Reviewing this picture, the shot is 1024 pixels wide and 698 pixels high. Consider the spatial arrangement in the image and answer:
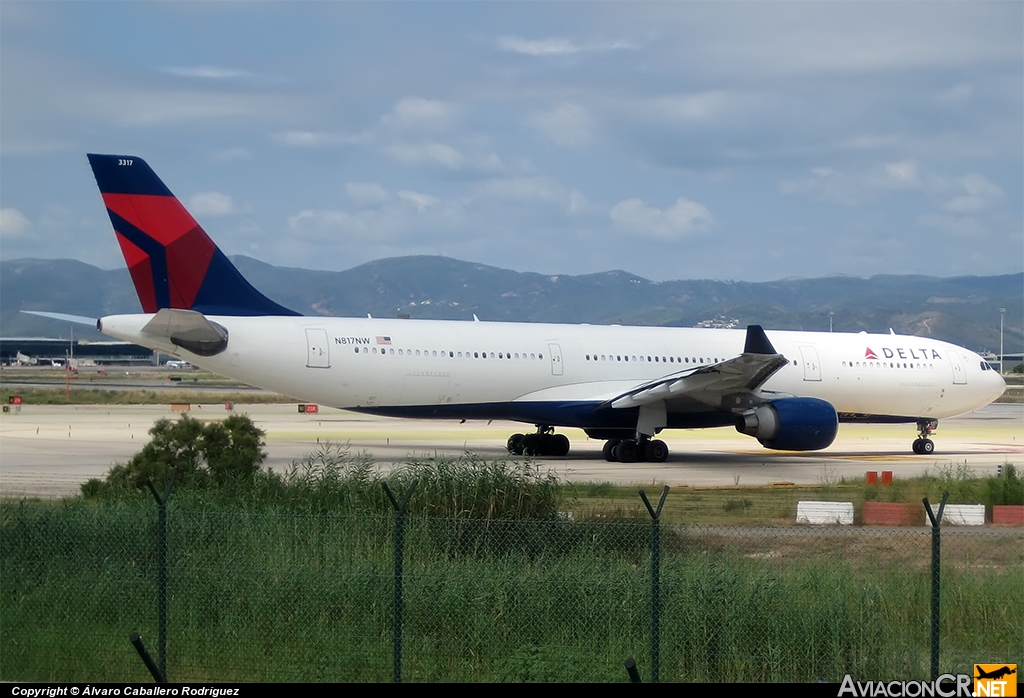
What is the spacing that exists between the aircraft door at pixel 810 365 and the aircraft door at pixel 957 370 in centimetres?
479

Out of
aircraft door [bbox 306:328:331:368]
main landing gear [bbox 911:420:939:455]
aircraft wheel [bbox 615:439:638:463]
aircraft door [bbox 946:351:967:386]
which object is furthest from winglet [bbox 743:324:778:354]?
aircraft door [bbox 946:351:967:386]

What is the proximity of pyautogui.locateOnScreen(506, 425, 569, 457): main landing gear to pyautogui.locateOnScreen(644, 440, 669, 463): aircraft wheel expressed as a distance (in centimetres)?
271

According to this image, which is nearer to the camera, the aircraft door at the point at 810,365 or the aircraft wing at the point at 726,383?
the aircraft wing at the point at 726,383

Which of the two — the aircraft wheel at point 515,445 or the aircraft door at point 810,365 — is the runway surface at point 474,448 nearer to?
the aircraft wheel at point 515,445

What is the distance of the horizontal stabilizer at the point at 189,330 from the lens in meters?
23.3

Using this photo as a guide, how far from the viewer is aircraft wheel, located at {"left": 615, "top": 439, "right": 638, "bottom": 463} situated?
91.8ft

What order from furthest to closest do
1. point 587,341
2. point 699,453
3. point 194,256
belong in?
1. point 699,453
2. point 587,341
3. point 194,256

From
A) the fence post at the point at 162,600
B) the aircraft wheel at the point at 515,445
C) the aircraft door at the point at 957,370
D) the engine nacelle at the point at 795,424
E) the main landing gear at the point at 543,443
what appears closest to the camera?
the fence post at the point at 162,600

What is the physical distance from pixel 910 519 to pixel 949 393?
16.7 m

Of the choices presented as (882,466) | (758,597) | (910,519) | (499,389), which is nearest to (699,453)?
(882,466)

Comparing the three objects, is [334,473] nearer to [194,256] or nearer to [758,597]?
[758,597]

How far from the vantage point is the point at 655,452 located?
A: 2823 centimetres

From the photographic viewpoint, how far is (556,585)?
10125mm

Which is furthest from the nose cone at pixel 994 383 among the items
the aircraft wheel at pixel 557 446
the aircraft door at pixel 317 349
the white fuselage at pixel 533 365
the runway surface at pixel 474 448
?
the aircraft door at pixel 317 349
